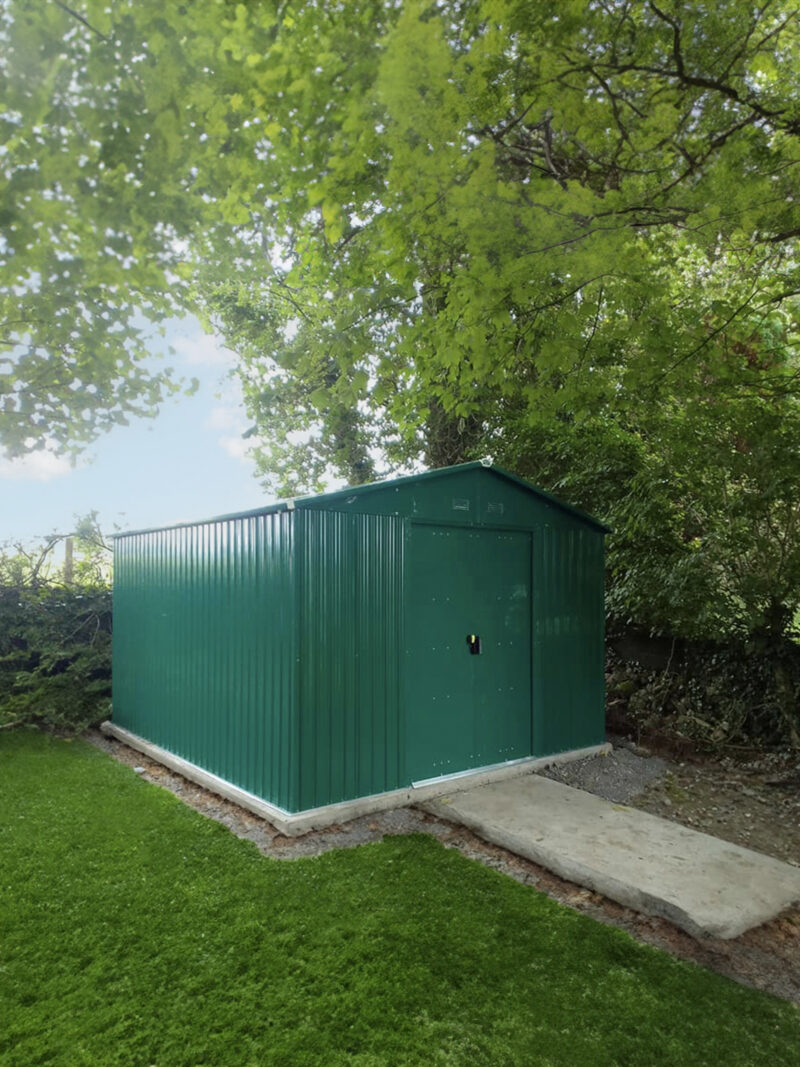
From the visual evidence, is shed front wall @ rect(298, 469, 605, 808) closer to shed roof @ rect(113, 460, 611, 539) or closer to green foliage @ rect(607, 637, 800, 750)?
shed roof @ rect(113, 460, 611, 539)

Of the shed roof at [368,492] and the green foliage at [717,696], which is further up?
the shed roof at [368,492]

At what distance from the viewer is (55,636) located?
840 cm

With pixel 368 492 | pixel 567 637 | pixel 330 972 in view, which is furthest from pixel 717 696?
pixel 330 972

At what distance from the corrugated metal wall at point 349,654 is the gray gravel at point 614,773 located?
5.76ft

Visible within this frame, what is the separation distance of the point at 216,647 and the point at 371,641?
1506mm

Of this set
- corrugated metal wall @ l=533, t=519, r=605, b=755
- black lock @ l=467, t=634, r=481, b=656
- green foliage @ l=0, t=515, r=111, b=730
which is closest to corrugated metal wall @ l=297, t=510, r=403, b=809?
black lock @ l=467, t=634, r=481, b=656

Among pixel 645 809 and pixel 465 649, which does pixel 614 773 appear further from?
pixel 465 649

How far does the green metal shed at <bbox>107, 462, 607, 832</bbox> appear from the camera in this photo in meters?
4.73

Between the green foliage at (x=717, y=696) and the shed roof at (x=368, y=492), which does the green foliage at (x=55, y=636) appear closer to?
the shed roof at (x=368, y=492)

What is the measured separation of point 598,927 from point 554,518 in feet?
12.3

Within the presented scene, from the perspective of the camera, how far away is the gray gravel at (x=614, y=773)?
5.66 m

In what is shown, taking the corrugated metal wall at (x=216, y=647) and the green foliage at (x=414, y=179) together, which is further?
the corrugated metal wall at (x=216, y=647)

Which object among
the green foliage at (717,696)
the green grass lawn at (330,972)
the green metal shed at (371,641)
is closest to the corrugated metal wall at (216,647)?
the green metal shed at (371,641)

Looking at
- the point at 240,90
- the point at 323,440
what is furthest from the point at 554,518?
the point at 323,440
